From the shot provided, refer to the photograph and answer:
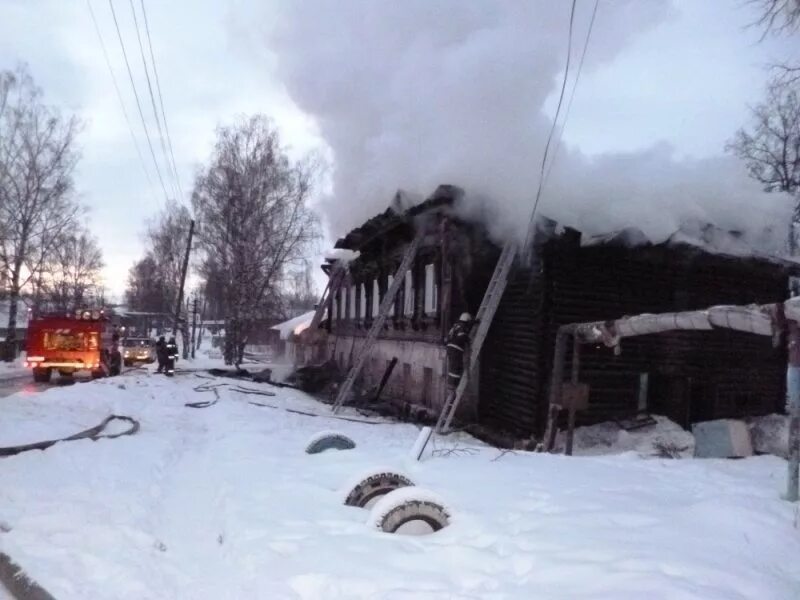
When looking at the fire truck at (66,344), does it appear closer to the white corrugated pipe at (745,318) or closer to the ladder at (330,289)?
the ladder at (330,289)

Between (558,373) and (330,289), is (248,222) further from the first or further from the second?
(558,373)

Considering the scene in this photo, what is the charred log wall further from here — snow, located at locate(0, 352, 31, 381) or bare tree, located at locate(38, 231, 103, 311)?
bare tree, located at locate(38, 231, 103, 311)

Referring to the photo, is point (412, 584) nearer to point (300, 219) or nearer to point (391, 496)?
point (391, 496)

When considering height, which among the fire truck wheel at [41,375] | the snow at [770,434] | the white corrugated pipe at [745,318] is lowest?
the fire truck wheel at [41,375]

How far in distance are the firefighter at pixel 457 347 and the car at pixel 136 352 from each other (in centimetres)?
2743

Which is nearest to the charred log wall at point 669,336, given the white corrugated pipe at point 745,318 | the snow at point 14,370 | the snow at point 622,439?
the snow at point 622,439

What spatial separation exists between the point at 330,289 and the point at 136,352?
16192 millimetres

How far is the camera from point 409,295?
Result: 17141 millimetres

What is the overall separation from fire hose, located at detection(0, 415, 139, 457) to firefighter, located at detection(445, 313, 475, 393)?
18.5 feet

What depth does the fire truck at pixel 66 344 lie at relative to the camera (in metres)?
21.8

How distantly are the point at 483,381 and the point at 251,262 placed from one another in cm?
1615

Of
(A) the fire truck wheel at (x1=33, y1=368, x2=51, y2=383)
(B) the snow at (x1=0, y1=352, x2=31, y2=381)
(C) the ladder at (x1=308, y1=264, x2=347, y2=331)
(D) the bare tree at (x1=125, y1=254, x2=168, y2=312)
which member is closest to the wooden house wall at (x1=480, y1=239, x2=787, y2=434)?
(C) the ladder at (x1=308, y1=264, x2=347, y2=331)

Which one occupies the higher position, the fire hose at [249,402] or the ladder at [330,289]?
the ladder at [330,289]

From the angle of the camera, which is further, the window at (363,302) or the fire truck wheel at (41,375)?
the fire truck wheel at (41,375)
